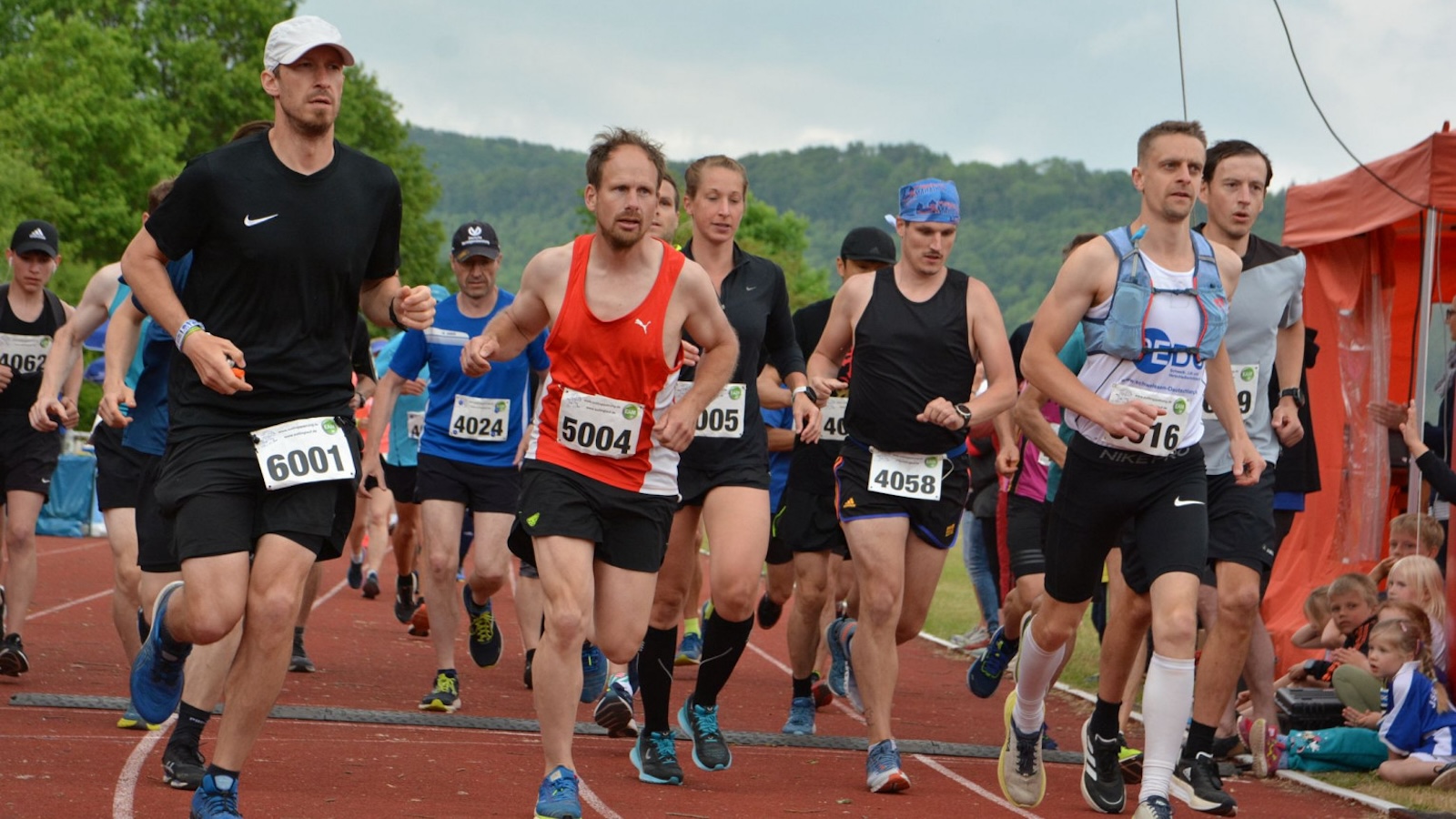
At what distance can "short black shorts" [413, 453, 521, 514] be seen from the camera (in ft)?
31.1

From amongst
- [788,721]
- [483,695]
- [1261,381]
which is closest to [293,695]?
[483,695]

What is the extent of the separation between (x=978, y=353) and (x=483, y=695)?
3816mm

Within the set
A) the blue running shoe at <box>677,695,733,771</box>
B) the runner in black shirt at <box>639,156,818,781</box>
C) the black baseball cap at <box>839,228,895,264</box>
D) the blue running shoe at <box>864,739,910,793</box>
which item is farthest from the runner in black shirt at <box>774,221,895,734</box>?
the blue running shoe at <box>864,739,910,793</box>

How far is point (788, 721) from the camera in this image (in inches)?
363

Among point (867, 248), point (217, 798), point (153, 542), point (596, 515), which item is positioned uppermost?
point (867, 248)

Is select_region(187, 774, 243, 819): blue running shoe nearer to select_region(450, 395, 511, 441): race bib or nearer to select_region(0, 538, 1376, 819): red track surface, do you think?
select_region(0, 538, 1376, 819): red track surface

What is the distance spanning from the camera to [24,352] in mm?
10156

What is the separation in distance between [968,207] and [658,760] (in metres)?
166

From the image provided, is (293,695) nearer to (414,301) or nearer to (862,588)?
(862,588)

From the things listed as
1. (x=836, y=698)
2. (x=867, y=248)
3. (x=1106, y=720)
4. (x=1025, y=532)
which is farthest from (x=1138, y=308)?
(x=836, y=698)

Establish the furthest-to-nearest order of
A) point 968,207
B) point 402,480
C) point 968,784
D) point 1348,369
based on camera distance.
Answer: point 968,207 → point 402,480 → point 1348,369 → point 968,784

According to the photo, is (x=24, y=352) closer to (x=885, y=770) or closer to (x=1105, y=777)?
(x=885, y=770)

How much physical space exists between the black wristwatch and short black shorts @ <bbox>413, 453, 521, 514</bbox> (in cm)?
282

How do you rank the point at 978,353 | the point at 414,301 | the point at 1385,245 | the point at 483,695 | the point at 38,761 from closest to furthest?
1. the point at 414,301
2. the point at 38,761
3. the point at 978,353
4. the point at 483,695
5. the point at 1385,245
